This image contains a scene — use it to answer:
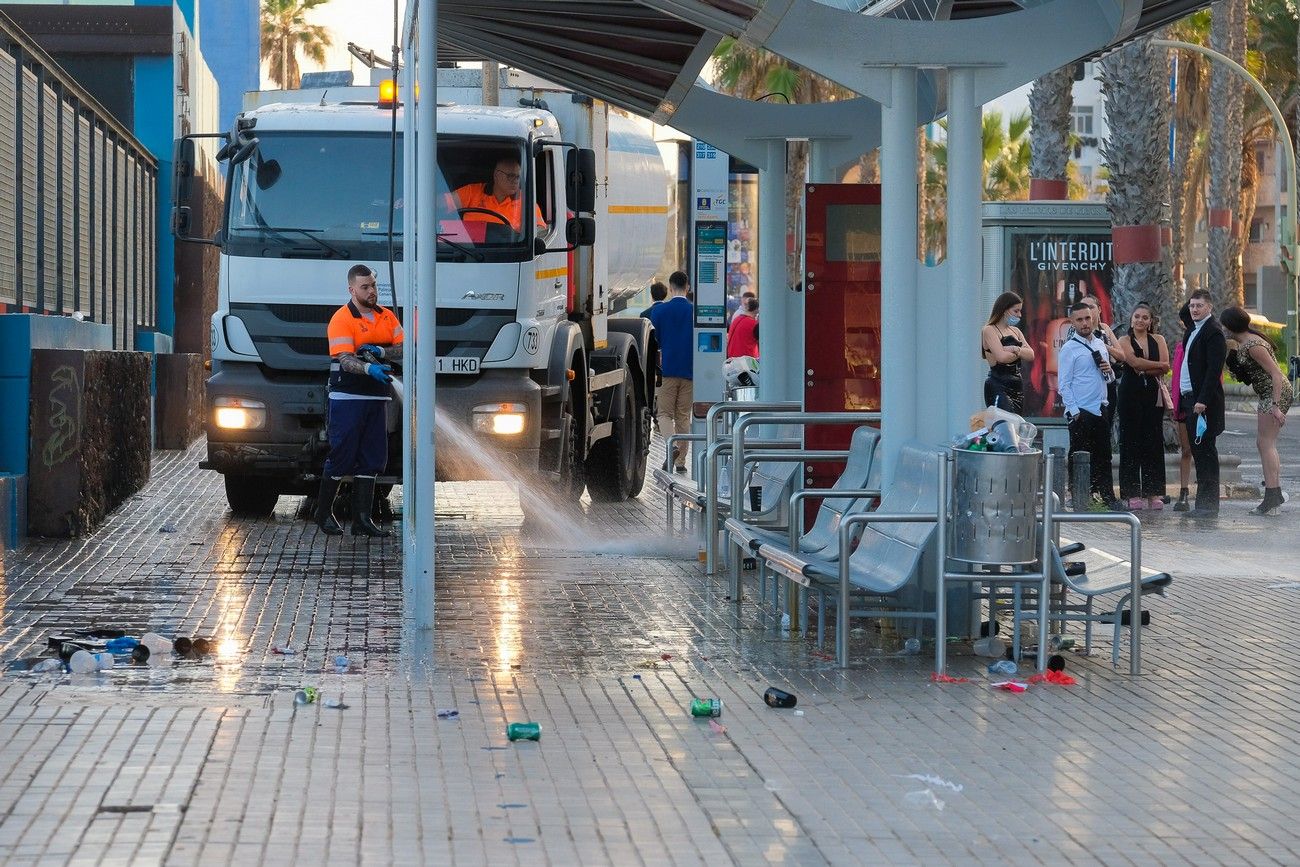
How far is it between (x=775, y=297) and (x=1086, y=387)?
418cm

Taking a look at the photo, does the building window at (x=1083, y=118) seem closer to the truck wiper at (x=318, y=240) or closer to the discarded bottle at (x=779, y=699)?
the truck wiper at (x=318, y=240)

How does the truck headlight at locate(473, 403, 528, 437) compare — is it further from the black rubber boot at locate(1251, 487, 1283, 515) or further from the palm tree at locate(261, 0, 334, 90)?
the palm tree at locate(261, 0, 334, 90)

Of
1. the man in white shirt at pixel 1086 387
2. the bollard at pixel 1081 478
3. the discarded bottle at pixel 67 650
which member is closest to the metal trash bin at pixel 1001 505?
the discarded bottle at pixel 67 650

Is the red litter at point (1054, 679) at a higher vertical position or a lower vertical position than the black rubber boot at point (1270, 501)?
lower

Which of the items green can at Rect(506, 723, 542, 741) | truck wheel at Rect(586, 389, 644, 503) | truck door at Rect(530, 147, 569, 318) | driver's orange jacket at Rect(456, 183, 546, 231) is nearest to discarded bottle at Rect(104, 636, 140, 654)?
green can at Rect(506, 723, 542, 741)

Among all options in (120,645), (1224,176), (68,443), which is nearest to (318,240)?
(68,443)

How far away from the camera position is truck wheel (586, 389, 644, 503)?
1652 cm

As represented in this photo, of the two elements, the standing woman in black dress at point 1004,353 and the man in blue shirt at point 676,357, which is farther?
the man in blue shirt at point 676,357

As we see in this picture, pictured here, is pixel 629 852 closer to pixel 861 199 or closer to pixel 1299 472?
pixel 861 199

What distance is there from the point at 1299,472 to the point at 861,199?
1088 cm

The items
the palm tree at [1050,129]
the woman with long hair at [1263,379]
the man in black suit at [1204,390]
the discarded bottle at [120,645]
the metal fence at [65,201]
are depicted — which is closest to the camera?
the discarded bottle at [120,645]

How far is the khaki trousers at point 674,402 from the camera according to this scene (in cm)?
1977

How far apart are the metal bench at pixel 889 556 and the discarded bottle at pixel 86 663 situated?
2964 mm

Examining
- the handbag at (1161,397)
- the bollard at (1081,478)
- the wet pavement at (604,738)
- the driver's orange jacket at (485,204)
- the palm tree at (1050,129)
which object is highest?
the palm tree at (1050,129)
